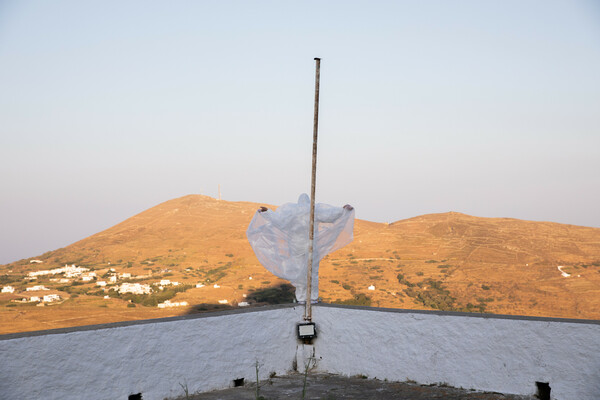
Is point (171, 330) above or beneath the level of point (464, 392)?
above

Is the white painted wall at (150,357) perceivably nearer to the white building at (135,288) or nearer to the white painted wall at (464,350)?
the white painted wall at (464,350)

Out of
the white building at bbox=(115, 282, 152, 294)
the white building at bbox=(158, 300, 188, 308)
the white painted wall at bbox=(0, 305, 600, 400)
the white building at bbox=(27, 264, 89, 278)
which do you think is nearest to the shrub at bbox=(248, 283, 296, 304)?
Result: the white building at bbox=(158, 300, 188, 308)

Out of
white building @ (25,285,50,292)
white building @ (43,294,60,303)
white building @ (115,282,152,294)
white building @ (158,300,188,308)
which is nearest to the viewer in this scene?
white building @ (158,300,188,308)

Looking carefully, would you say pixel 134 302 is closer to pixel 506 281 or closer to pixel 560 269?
pixel 506 281

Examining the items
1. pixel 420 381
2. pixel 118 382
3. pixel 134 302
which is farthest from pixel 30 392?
pixel 134 302

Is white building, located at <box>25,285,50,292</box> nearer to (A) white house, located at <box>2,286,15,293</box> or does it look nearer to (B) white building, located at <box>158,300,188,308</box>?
(A) white house, located at <box>2,286,15,293</box>

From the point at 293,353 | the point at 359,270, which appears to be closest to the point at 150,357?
the point at 293,353

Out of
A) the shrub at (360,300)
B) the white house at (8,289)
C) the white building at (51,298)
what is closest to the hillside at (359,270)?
the shrub at (360,300)
